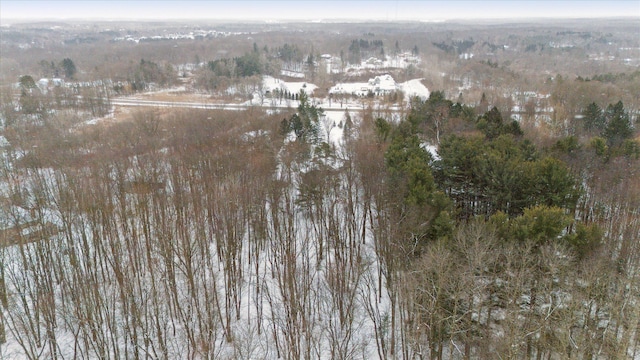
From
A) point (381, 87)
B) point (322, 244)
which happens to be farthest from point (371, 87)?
point (322, 244)

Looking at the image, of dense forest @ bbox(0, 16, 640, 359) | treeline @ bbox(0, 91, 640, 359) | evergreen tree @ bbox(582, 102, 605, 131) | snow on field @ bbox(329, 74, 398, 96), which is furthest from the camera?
snow on field @ bbox(329, 74, 398, 96)

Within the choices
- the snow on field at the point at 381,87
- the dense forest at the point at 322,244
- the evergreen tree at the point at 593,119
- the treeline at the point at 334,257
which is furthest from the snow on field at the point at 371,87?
the treeline at the point at 334,257

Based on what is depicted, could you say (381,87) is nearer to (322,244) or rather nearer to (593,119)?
(593,119)

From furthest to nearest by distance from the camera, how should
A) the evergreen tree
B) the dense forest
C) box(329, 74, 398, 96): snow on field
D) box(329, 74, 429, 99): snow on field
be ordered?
box(329, 74, 398, 96): snow on field, box(329, 74, 429, 99): snow on field, the evergreen tree, the dense forest

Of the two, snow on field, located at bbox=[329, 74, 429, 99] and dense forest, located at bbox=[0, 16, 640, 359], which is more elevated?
snow on field, located at bbox=[329, 74, 429, 99]

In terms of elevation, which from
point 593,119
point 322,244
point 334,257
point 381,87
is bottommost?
point 322,244

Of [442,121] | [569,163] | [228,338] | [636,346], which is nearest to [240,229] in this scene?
[228,338]

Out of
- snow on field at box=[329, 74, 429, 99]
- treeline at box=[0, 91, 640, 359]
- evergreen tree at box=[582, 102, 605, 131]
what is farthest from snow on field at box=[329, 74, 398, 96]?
treeline at box=[0, 91, 640, 359]

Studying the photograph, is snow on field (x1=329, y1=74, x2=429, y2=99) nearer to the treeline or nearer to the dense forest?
the dense forest

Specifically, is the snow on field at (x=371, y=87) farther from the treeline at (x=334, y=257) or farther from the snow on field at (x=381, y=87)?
the treeline at (x=334, y=257)
